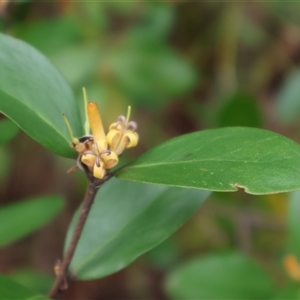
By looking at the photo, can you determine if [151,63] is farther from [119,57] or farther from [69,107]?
[69,107]

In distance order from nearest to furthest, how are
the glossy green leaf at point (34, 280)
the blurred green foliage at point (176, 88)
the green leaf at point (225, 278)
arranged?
the green leaf at point (225, 278)
the glossy green leaf at point (34, 280)
the blurred green foliage at point (176, 88)

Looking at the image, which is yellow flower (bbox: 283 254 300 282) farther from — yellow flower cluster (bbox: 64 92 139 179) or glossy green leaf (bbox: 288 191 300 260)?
yellow flower cluster (bbox: 64 92 139 179)

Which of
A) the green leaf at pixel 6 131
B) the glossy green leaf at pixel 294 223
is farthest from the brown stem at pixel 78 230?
the glossy green leaf at pixel 294 223

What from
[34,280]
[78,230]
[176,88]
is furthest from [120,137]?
[176,88]

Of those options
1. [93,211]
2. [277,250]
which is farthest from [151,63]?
[93,211]

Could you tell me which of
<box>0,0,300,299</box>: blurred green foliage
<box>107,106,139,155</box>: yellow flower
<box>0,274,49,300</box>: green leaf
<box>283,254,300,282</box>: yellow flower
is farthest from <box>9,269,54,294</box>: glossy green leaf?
<box>107,106,139,155</box>: yellow flower

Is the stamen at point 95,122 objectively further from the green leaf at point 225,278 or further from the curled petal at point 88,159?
the green leaf at point 225,278
